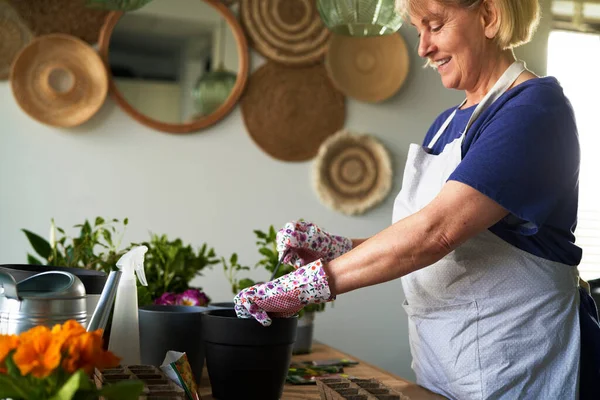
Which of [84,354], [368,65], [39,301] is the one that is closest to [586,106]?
[368,65]

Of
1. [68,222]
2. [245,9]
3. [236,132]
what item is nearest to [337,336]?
[236,132]

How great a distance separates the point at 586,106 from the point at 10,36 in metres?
2.87

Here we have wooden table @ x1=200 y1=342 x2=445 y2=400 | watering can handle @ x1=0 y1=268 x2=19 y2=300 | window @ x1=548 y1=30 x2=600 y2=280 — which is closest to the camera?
watering can handle @ x1=0 y1=268 x2=19 y2=300

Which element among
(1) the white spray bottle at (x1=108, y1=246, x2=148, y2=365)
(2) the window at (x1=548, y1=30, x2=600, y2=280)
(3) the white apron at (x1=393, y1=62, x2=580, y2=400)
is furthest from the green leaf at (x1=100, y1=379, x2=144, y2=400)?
(2) the window at (x1=548, y1=30, x2=600, y2=280)

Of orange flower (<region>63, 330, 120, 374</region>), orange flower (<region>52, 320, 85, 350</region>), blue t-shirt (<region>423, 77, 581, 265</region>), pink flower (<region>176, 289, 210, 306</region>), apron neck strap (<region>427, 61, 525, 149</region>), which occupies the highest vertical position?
apron neck strap (<region>427, 61, 525, 149</region>)

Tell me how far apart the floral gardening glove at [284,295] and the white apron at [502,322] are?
299mm

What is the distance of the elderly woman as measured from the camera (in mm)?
1173

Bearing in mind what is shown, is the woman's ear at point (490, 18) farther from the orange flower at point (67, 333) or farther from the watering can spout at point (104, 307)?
the orange flower at point (67, 333)

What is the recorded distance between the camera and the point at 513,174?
1.16 m

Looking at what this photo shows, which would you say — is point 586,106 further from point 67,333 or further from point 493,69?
point 67,333

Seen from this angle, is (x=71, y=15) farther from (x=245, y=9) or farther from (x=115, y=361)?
Answer: (x=115, y=361)

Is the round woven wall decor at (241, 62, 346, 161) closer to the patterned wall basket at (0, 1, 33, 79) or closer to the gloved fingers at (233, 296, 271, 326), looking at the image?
the patterned wall basket at (0, 1, 33, 79)

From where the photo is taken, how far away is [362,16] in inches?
92.0

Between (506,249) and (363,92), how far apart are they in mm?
2187
